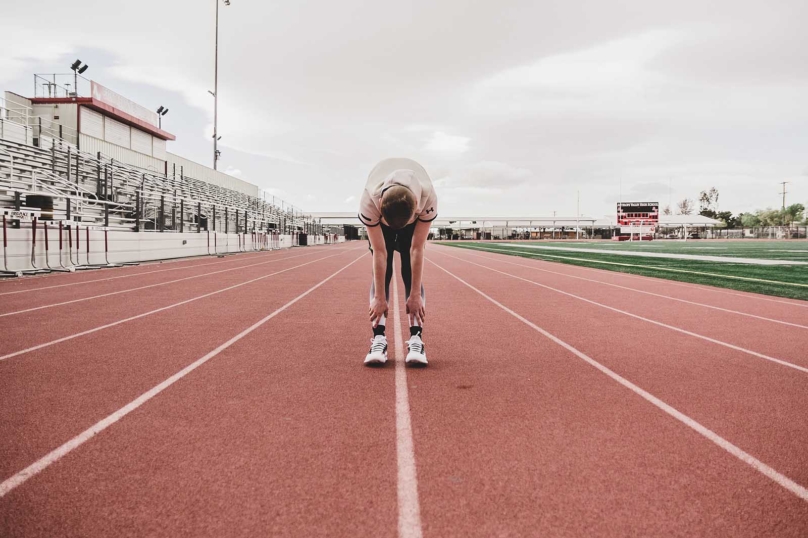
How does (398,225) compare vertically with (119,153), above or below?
below

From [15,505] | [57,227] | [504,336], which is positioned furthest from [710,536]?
[57,227]

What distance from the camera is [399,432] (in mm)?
2787

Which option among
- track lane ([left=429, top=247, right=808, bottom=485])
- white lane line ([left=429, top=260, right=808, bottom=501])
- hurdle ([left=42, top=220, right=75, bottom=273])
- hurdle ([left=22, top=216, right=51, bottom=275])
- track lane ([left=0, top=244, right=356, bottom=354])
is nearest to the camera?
white lane line ([left=429, top=260, right=808, bottom=501])

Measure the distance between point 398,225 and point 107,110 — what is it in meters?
32.9

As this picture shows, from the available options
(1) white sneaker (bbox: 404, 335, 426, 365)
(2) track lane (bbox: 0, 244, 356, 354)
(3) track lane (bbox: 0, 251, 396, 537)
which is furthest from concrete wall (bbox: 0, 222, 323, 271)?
(1) white sneaker (bbox: 404, 335, 426, 365)

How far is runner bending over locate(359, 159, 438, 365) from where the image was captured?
9.47 feet

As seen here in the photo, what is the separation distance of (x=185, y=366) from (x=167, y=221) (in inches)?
876

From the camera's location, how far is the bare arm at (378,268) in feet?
11.5

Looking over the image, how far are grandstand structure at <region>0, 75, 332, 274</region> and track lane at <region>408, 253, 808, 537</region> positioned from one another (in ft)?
40.9

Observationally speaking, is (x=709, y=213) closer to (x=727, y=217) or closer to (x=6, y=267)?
(x=727, y=217)

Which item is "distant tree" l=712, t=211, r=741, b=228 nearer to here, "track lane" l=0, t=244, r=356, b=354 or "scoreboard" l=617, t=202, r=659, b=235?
"scoreboard" l=617, t=202, r=659, b=235

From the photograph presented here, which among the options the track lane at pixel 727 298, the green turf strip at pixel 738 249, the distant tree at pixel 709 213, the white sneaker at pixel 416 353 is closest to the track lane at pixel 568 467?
the white sneaker at pixel 416 353

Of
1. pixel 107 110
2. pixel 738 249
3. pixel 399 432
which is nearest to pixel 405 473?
pixel 399 432

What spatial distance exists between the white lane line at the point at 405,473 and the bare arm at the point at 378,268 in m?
0.58
